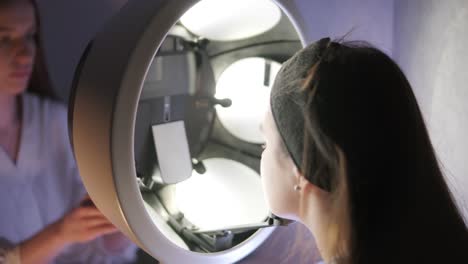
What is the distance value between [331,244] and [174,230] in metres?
0.29

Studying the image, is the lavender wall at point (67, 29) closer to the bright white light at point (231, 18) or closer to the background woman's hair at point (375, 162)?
the bright white light at point (231, 18)

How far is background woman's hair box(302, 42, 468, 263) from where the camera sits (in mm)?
785

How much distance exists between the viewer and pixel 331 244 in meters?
0.87

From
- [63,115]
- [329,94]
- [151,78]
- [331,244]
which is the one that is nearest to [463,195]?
[331,244]

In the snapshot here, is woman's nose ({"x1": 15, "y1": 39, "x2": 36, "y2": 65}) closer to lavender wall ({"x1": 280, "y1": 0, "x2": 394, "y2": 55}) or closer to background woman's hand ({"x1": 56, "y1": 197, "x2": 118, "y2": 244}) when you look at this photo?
background woman's hand ({"x1": 56, "y1": 197, "x2": 118, "y2": 244})

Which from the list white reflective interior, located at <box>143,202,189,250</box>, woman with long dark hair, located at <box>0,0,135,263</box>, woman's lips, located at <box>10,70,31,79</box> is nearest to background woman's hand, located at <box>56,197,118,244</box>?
woman with long dark hair, located at <box>0,0,135,263</box>

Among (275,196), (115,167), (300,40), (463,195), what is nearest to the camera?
(115,167)

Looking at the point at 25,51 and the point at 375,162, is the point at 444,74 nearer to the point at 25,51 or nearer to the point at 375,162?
the point at 375,162

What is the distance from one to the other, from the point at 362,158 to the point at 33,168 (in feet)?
1.80

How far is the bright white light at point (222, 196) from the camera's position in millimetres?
1087

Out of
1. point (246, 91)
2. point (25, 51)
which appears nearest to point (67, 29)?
point (25, 51)

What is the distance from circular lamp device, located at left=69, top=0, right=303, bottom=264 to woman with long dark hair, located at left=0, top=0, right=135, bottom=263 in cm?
11

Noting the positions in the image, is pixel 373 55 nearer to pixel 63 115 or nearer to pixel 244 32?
pixel 244 32

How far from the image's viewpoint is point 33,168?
38.2 inches
